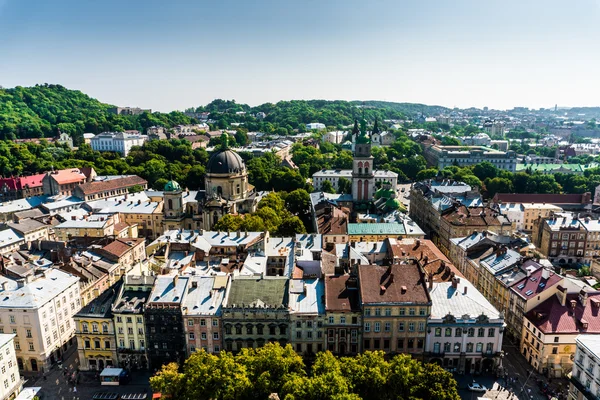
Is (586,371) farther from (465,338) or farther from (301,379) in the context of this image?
(301,379)

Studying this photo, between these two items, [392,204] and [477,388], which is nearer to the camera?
[477,388]

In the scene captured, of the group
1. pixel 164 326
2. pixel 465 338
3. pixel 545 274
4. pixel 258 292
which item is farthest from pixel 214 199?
pixel 545 274

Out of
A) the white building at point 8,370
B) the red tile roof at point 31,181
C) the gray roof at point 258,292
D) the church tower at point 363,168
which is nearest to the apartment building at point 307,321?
the gray roof at point 258,292

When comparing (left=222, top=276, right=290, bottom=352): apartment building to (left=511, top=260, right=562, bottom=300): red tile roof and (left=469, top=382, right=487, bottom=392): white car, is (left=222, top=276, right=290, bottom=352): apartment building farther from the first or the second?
(left=511, top=260, right=562, bottom=300): red tile roof

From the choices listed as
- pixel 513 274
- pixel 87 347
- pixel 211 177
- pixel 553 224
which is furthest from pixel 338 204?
pixel 87 347

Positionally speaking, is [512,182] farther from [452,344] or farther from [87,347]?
[87,347]

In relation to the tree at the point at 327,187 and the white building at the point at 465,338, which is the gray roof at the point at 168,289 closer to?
the white building at the point at 465,338
